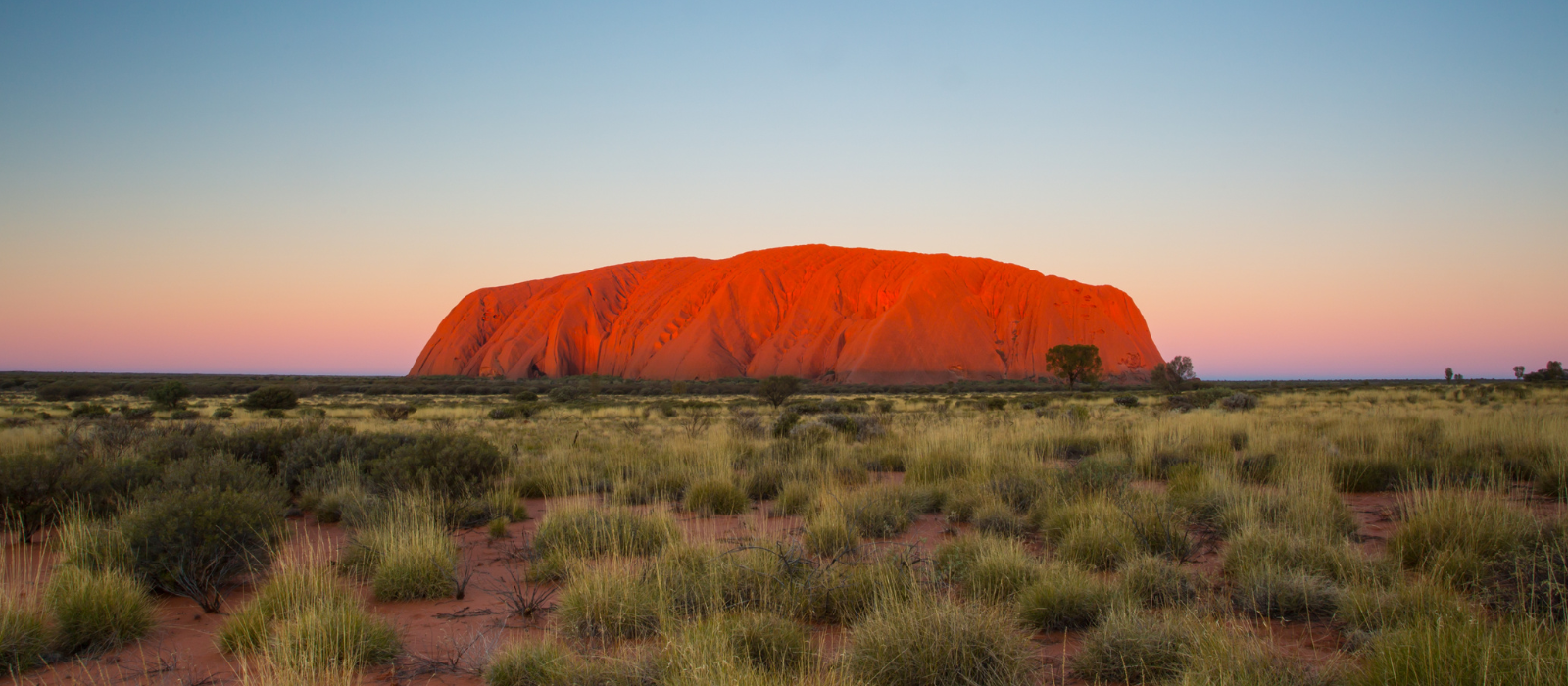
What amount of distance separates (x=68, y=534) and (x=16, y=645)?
1.84 m

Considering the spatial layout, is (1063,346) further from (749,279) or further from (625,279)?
(625,279)

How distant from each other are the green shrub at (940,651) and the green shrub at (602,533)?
7.31 feet

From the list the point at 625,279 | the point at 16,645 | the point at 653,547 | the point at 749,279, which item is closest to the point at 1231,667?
the point at 653,547

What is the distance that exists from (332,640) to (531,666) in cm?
106

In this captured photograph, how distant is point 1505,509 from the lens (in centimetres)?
479

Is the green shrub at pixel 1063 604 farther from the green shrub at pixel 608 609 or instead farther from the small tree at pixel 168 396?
the small tree at pixel 168 396

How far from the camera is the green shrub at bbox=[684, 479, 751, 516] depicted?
23.7 ft

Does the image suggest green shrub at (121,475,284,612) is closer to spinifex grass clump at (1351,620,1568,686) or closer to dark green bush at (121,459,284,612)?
dark green bush at (121,459,284,612)

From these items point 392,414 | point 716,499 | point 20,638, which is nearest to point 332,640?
point 20,638

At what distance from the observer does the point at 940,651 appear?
120 inches

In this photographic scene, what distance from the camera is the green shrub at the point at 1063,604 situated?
380cm

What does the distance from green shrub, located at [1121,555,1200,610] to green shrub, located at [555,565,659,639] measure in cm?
255

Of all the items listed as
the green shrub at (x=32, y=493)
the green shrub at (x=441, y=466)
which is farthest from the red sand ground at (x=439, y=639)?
the green shrub at (x=441, y=466)

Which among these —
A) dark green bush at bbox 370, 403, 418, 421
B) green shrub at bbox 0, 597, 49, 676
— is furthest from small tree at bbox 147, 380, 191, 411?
green shrub at bbox 0, 597, 49, 676
